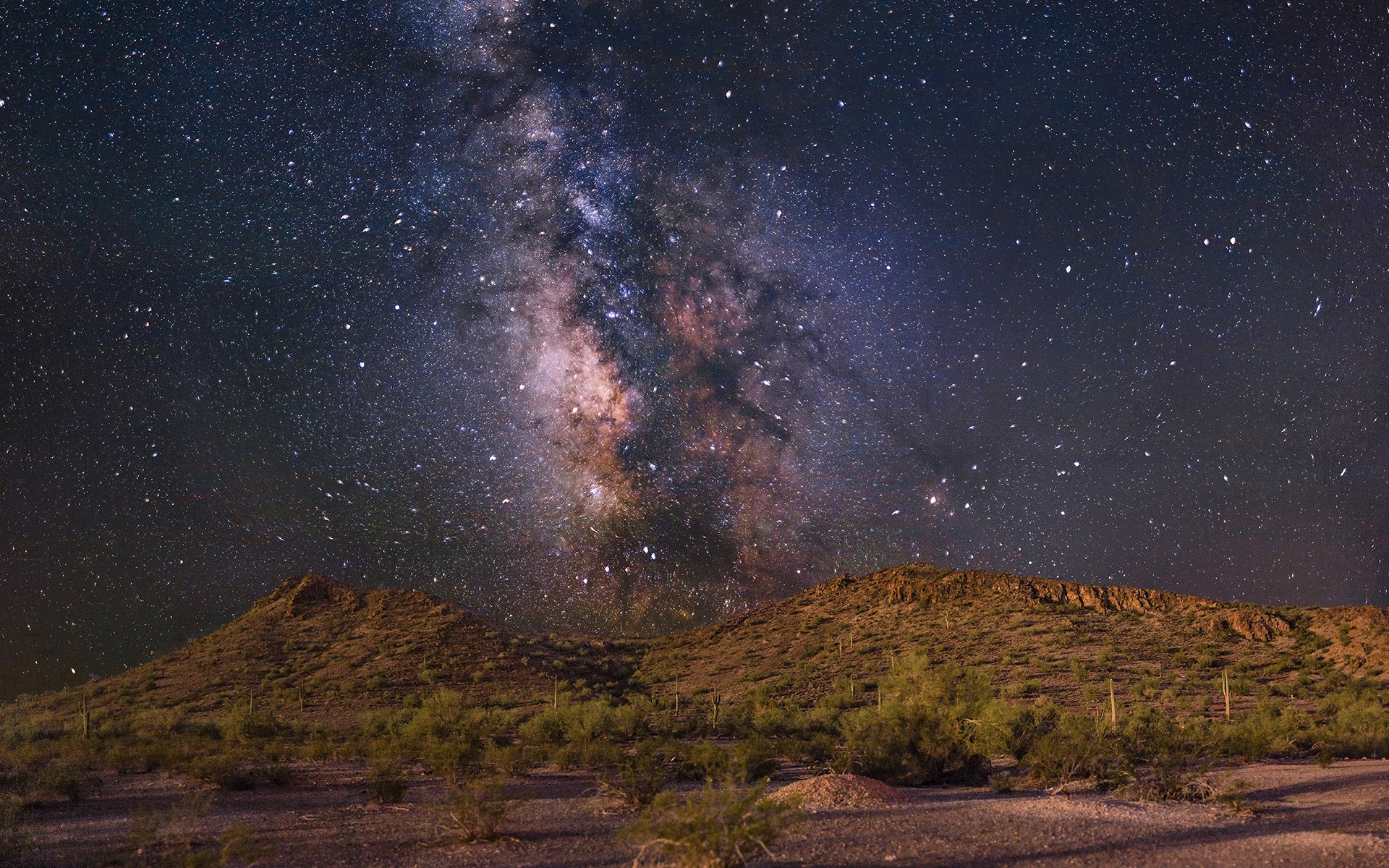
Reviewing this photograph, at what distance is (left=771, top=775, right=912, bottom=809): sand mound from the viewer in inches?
661

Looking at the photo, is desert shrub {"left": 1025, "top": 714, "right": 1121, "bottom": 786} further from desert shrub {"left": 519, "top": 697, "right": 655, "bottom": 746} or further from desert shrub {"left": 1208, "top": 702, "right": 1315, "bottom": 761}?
desert shrub {"left": 519, "top": 697, "right": 655, "bottom": 746}

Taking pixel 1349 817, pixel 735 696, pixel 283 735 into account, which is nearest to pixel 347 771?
pixel 283 735

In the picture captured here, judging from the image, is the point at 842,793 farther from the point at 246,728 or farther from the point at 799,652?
the point at 799,652

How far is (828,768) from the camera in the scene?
887 inches

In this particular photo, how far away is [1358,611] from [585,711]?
58203 mm

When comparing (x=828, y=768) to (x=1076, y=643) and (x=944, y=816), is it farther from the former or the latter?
(x=1076, y=643)

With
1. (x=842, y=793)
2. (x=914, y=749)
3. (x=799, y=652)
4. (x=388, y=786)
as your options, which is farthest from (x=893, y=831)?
(x=799, y=652)

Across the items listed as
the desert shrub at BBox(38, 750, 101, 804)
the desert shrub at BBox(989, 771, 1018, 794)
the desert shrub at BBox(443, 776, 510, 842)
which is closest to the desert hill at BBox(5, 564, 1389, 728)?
the desert shrub at BBox(38, 750, 101, 804)

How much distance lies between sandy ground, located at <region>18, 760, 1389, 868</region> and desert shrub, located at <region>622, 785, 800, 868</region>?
931 millimetres

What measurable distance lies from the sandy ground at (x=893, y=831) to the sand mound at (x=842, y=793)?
429 millimetres

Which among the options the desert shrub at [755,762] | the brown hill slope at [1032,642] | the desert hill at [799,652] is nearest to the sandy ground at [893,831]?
the desert shrub at [755,762]

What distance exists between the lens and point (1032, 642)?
61938mm

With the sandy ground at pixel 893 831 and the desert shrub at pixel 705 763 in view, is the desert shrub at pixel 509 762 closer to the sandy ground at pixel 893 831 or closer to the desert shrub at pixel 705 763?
the sandy ground at pixel 893 831

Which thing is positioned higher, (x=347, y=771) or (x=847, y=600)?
(x=847, y=600)
